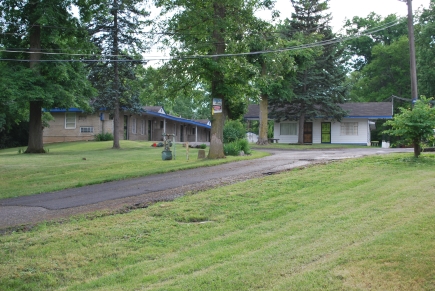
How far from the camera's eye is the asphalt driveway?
33.5 ft

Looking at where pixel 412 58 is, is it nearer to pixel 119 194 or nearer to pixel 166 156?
pixel 166 156

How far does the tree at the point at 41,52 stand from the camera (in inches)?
1000

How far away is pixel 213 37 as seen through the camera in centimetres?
1994

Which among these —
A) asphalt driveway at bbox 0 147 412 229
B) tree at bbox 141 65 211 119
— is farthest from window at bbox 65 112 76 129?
asphalt driveway at bbox 0 147 412 229

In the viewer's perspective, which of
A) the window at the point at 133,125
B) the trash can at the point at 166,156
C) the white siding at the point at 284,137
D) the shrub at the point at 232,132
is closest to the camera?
the trash can at the point at 166,156

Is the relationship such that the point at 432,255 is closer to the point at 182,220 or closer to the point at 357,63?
the point at 182,220

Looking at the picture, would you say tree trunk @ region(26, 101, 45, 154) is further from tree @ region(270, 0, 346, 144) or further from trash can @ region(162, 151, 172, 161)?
tree @ region(270, 0, 346, 144)

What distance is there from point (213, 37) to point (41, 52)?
11911mm

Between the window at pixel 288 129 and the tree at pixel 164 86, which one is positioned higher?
the tree at pixel 164 86

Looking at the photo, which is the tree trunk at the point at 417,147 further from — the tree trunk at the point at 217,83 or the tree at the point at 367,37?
the tree at the point at 367,37

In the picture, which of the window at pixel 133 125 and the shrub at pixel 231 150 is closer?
the shrub at pixel 231 150

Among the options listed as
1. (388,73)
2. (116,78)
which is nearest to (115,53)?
(116,78)

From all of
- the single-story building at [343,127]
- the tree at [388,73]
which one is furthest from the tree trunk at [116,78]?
the tree at [388,73]

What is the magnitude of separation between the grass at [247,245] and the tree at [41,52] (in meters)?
18.0
